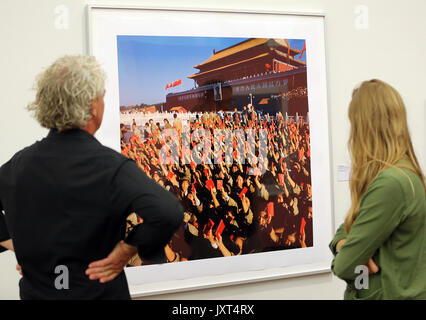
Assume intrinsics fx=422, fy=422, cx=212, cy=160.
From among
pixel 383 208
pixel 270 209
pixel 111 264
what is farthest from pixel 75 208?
pixel 270 209

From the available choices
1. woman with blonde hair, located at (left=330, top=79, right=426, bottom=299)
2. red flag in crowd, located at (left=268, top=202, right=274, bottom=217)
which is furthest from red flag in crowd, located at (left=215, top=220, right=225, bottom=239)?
woman with blonde hair, located at (left=330, top=79, right=426, bottom=299)

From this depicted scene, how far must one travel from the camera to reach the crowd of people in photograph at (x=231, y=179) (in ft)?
7.38

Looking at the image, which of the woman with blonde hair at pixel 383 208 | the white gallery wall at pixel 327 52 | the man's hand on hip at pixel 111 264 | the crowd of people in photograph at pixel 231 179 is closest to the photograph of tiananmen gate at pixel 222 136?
the crowd of people in photograph at pixel 231 179

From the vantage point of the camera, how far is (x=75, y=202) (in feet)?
3.74

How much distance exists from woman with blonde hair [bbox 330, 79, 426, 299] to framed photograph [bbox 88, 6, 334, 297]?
107 cm

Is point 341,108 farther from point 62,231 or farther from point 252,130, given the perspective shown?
point 62,231

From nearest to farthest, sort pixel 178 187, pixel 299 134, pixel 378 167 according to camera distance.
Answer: pixel 378 167 < pixel 178 187 < pixel 299 134

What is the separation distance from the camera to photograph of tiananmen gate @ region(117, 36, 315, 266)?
2225 mm

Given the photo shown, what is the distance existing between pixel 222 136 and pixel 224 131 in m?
0.03

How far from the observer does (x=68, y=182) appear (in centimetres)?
114

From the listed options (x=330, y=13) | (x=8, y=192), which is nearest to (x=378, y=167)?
(x=8, y=192)

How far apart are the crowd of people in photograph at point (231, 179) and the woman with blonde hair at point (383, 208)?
1.06 m

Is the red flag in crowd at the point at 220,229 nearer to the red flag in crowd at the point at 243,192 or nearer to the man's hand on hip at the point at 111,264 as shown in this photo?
the red flag in crowd at the point at 243,192
